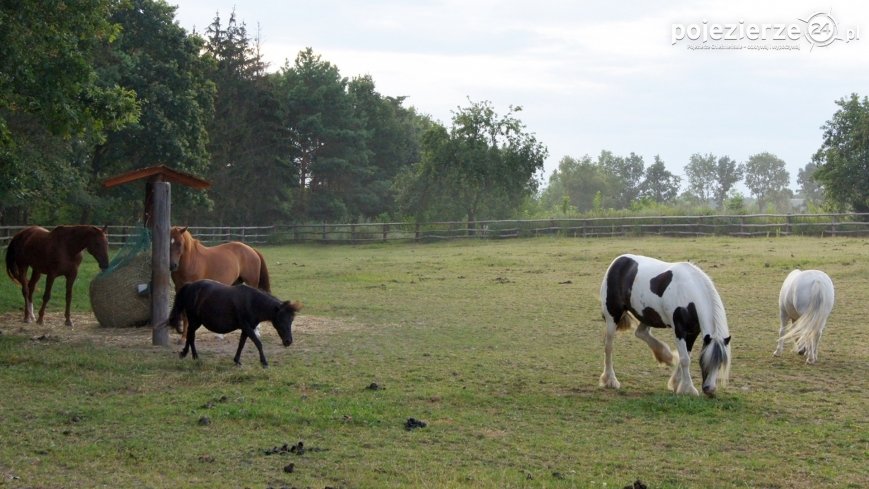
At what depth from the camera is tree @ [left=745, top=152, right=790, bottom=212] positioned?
15038cm

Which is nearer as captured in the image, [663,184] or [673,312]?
[673,312]

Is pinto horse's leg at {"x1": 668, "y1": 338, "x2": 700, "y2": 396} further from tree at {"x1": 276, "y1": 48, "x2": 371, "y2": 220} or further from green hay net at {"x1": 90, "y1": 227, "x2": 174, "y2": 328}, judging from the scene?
tree at {"x1": 276, "y1": 48, "x2": 371, "y2": 220}

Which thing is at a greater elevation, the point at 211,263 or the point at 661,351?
the point at 211,263

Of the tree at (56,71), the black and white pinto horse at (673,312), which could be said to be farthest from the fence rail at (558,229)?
the black and white pinto horse at (673,312)

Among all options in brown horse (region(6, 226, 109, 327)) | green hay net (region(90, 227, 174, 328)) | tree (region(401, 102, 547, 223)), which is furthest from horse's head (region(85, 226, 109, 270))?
tree (region(401, 102, 547, 223))

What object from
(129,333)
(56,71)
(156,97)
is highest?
(156,97)

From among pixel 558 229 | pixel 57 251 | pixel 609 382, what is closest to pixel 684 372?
pixel 609 382

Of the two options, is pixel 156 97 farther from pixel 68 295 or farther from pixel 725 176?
pixel 725 176

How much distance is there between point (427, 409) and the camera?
331 inches

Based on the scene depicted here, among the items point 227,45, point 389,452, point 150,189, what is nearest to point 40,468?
point 389,452

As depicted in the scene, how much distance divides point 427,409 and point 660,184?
4496 inches

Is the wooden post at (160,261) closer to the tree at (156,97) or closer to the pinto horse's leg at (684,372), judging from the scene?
the pinto horse's leg at (684,372)

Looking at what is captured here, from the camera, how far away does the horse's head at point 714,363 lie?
8703mm

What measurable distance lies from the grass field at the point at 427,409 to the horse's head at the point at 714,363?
178 mm
